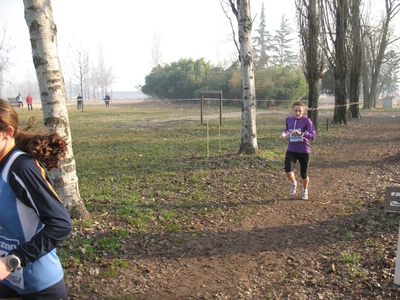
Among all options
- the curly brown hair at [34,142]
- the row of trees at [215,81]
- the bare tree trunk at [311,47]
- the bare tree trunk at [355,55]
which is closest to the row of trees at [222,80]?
the row of trees at [215,81]

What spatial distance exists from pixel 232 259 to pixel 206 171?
4372mm

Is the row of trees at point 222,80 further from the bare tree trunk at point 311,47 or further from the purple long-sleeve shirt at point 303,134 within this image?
the purple long-sleeve shirt at point 303,134

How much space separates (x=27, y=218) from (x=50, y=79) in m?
3.26

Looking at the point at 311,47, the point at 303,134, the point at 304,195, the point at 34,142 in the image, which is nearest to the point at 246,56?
the point at 303,134

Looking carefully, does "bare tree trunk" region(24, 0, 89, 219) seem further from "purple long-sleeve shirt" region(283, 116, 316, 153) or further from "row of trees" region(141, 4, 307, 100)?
"row of trees" region(141, 4, 307, 100)

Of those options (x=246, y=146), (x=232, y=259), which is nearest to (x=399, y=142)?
(x=246, y=146)

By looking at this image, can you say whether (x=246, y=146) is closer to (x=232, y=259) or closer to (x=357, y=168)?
(x=357, y=168)

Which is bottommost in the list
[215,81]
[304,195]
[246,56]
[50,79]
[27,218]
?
[304,195]

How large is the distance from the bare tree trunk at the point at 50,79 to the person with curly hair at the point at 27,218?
2749 mm

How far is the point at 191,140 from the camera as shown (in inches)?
553

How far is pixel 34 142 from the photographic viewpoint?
6.31ft

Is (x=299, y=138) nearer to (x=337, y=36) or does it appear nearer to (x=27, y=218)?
(x=27, y=218)

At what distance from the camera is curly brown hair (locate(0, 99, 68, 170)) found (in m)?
1.86

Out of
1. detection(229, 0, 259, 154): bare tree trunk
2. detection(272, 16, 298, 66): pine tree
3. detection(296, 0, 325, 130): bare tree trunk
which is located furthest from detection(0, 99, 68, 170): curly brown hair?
detection(272, 16, 298, 66): pine tree
